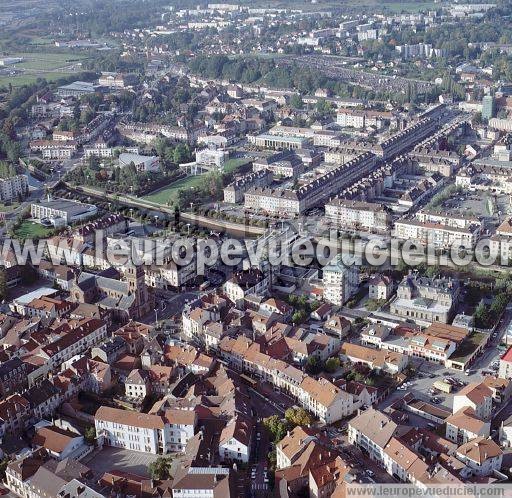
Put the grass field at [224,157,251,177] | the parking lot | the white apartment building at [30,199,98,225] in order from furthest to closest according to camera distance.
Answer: the grass field at [224,157,251,177] → the white apartment building at [30,199,98,225] → the parking lot

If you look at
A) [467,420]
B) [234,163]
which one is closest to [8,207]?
[234,163]

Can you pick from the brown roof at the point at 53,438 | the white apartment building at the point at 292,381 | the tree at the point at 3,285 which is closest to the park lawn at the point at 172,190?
the tree at the point at 3,285

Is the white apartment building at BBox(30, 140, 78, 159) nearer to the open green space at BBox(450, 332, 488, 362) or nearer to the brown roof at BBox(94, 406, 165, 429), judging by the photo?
the brown roof at BBox(94, 406, 165, 429)

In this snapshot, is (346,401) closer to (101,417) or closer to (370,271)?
(101,417)

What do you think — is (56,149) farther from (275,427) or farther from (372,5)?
(372,5)

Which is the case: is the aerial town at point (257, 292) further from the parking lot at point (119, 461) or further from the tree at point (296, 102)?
the tree at point (296, 102)

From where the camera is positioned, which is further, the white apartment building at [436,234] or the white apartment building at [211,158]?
the white apartment building at [211,158]

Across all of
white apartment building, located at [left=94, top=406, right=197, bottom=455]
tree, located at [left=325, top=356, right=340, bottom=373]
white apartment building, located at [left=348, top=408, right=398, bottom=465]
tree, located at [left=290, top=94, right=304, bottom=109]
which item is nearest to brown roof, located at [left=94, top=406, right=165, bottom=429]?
white apartment building, located at [left=94, top=406, right=197, bottom=455]
